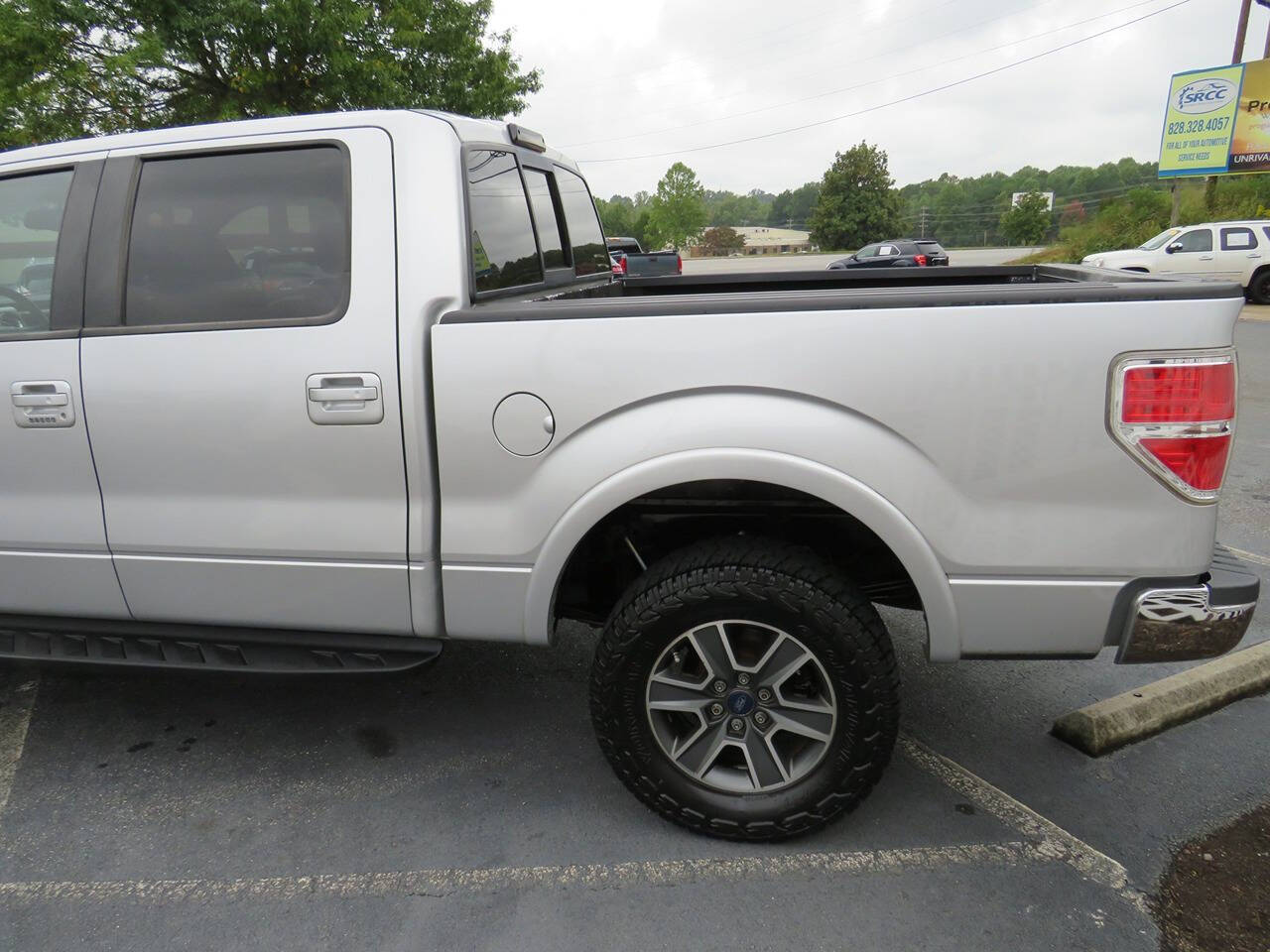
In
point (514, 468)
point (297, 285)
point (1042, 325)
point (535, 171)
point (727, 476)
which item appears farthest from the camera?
point (535, 171)

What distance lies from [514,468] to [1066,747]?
2108 millimetres

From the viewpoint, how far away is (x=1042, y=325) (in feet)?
6.57

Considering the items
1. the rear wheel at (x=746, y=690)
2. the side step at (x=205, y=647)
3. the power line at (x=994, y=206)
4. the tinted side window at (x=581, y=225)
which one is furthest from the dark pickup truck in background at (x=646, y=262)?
the power line at (x=994, y=206)

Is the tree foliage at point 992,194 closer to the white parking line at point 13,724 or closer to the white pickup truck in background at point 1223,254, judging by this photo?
the white pickup truck in background at point 1223,254

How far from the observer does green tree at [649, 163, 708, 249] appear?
295 ft

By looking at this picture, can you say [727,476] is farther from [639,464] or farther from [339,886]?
[339,886]

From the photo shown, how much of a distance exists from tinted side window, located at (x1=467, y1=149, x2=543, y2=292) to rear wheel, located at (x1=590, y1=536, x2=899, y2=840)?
3.60 ft

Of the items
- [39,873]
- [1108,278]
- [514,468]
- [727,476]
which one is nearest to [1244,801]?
[1108,278]

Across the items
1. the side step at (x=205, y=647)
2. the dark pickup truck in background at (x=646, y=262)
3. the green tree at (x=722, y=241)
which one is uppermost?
the dark pickup truck in background at (x=646, y=262)

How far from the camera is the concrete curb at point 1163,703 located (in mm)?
2895

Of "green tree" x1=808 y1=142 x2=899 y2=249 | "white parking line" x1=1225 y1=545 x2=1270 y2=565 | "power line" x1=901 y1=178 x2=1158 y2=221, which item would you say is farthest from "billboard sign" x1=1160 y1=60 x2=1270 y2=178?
A: "power line" x1=901 y1=178 x2=1158 y2=221

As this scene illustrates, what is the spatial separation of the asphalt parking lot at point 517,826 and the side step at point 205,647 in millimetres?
135

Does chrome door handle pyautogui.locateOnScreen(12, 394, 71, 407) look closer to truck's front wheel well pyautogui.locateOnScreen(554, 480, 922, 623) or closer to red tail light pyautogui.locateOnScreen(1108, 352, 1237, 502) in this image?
truck's front wheel well pyautogui.locateOnScreen(554, 480, 922, 623)

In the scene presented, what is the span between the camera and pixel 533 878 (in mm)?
2363
